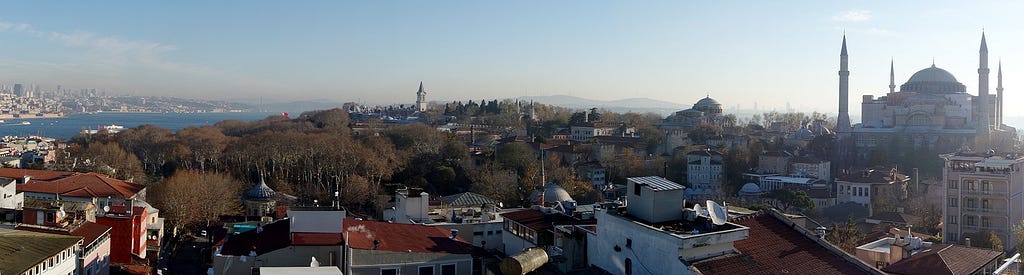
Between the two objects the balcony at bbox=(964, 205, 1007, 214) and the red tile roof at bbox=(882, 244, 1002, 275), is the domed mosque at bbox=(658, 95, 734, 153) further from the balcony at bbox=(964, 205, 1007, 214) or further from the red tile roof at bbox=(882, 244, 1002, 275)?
the red tile roof at bbox=(882, 244, 1002, 275)

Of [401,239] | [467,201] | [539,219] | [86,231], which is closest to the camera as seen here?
[401,239]

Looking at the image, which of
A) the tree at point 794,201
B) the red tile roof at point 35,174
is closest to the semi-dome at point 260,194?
the red tile roof at point 35,174

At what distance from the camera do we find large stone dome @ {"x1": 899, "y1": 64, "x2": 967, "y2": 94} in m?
53.5

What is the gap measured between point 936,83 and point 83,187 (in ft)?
161

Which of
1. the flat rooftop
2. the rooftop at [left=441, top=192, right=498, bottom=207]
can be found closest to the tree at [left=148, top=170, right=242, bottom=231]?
the rooftop at [left=441, top=192, right=498, bottom=207]

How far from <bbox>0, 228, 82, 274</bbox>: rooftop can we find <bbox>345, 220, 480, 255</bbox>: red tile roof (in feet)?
14.6

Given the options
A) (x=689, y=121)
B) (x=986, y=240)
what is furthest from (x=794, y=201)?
(x=689, y=121)

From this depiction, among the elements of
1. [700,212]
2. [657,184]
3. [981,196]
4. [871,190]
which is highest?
[657,184]

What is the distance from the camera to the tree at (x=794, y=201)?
30734 millimetres

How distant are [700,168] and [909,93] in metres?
20.1

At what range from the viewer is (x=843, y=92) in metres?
53.5

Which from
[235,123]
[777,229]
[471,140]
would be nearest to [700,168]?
[471,140]

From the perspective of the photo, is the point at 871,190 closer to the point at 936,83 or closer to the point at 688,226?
the point at 936,83

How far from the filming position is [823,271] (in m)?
9.32
